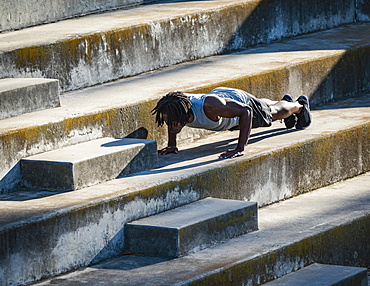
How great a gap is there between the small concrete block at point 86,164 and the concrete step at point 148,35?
1.20m

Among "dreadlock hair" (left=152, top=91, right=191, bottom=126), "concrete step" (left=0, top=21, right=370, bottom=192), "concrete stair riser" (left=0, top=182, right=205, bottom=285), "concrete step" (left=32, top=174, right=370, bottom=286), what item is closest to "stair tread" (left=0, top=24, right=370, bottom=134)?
"concrete step" (left=0, top=21, right=370, bottom=192)

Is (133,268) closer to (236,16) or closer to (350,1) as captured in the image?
(236,16)

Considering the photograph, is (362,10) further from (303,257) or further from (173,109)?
(303,257)

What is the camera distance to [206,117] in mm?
5754

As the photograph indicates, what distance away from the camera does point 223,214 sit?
4879mm

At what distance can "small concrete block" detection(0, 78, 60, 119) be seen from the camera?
5.54 metres

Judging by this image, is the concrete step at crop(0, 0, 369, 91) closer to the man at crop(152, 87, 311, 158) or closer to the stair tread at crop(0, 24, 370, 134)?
the stair tread at crop(0, 24, 370, 134)

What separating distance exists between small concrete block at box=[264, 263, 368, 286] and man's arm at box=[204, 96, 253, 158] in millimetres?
1078

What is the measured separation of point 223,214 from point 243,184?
2.41 feet

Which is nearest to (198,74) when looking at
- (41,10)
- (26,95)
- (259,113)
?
(259,113)

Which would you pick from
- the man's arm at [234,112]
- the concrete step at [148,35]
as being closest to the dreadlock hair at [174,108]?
the man's arm at [234,112]

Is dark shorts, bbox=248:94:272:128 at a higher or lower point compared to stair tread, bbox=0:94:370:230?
higher

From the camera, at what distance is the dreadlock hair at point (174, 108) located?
5559mm

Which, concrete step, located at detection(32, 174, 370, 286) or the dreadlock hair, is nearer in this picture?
concrete step, located at detection(32, 174, 370, 286)
